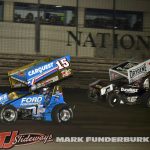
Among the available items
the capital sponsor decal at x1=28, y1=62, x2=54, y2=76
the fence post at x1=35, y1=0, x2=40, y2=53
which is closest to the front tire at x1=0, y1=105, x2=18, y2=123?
the capital sponsor decal at x1=28, y1=62, x2=54, y2=76

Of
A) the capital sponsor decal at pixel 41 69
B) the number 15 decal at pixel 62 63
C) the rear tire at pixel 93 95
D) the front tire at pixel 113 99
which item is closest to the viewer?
the capital sponsor decal at pixel 41 69

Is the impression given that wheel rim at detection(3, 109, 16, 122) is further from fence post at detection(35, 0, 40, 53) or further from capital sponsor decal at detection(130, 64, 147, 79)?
fence post at detection(35, 0, 40, 53)

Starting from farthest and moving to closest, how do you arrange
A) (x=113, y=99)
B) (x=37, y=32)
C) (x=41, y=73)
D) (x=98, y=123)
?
(x=37, y=32), (x=113, y=99), (x=98, y=123), (x=41, y=73)

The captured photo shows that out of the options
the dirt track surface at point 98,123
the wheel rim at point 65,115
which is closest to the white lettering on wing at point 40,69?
the wheel rim at point 65,115

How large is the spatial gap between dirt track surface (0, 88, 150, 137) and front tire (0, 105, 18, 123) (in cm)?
14

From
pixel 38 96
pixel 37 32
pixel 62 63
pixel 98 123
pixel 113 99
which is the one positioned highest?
pixel 37 32

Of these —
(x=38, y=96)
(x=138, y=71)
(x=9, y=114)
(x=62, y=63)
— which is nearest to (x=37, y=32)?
(x=138, y=71)

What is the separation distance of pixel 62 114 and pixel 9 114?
1.12 metres

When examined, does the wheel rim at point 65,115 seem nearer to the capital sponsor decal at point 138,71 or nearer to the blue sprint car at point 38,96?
the blue sprint car at point 38,96

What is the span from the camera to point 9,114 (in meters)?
10.7

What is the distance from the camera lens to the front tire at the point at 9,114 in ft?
34.8

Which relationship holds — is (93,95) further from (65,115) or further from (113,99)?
(65,115)

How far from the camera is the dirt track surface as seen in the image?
403 inches

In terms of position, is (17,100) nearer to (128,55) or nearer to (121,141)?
(121,141)
